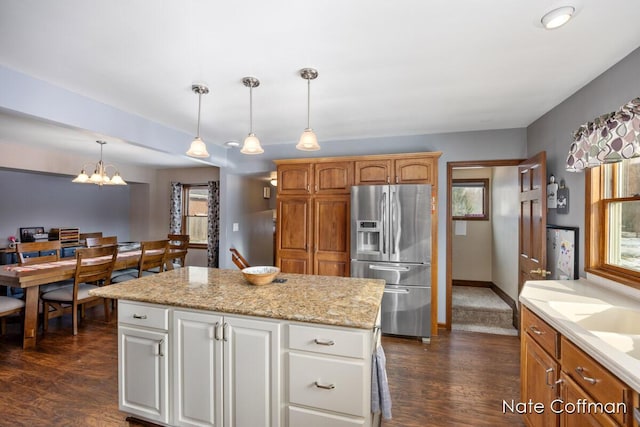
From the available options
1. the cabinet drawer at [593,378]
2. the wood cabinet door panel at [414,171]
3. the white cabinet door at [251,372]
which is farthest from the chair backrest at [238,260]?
the cabinet drawer at [593,378]

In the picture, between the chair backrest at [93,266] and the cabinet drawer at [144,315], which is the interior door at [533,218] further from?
the chair backrest at [93,266]

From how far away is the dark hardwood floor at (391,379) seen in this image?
6.66ft

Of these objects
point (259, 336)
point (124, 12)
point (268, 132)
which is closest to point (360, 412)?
point (259, 336)

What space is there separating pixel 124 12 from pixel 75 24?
0.34 m

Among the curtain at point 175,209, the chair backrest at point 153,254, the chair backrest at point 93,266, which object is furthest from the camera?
the curtain at point 175,209

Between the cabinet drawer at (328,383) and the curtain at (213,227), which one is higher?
the curtain at (213,227)

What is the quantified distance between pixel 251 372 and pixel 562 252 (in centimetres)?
268

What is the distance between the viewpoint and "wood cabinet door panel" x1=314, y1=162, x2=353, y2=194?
3566 mm

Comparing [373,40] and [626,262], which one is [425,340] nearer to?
[626,262]

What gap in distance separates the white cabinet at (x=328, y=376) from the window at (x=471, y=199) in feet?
14.0

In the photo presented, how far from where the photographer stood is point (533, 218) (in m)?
2.86

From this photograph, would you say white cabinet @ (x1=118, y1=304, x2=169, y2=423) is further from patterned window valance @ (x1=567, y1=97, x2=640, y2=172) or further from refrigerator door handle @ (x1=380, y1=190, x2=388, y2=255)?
patterned window valance @ (x1=567, y1=97, x2=640, y2=172)

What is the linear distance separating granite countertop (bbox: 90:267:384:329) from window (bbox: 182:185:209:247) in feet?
13.8

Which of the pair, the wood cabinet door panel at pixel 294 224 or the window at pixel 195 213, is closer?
the wood cabinet door panel at pixel 294 224
